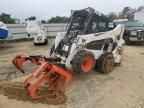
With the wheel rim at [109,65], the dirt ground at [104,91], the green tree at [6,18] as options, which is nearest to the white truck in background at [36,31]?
the dirt ground at [104,91]

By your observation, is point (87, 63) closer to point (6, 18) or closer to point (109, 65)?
point (109, 65)

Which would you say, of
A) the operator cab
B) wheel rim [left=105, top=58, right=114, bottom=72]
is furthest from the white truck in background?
wheel rim [left=105, top=58, right=114, bottom=72]

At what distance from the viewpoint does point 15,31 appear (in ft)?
58.1

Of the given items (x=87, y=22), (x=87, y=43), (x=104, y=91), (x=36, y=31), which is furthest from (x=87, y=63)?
(x=36, y=31)

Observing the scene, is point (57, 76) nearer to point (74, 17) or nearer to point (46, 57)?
point (46, 57)

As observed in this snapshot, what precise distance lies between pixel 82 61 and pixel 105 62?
1.30m

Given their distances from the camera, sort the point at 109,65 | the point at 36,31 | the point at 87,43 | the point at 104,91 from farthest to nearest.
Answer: the point at 36,31 → the point at 109,65 → the point at 87,43 → the point at 104,91

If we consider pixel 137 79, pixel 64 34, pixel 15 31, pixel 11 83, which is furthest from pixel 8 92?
pixel 15 31

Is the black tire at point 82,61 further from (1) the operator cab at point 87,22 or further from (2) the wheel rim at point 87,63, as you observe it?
(1) the operator cab at point 87,22

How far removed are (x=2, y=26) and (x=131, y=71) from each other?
854 centimetres

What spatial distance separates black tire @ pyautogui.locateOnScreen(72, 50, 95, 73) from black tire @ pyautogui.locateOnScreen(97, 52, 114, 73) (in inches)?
27.6

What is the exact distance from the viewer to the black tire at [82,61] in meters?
6.24

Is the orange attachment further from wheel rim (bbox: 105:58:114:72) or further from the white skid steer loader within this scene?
wheel rim (bbox: 105:58:114:72)

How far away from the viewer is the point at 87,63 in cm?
657
